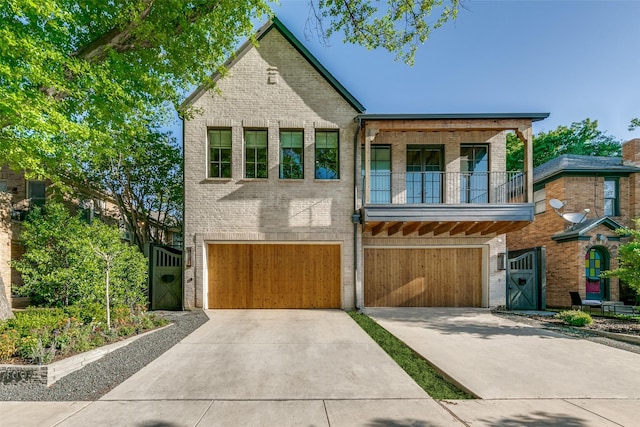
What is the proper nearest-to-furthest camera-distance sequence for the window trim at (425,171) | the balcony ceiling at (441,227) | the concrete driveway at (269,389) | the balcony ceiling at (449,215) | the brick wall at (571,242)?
the concrete driveway at (269,389), the balcony ceiling at (449,215), the balcony ceiling at (441,227), the window trim at (425,171), the brick wall at (571,242)

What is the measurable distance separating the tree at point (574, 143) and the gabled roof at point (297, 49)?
64.0ft

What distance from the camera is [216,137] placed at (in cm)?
1051

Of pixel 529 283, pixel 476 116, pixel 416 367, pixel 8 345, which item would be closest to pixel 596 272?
pixel 529 283

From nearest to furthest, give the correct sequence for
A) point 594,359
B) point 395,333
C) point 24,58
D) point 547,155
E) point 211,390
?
point 211,390, point 594,359, point 24,58, point 395,333, point 547,155

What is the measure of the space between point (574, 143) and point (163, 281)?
101 ft

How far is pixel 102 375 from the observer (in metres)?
4.70

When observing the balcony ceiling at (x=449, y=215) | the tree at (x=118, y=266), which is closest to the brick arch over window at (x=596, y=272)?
the balcony ceiling at (x=449, y=215)

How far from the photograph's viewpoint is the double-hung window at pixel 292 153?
1048cm

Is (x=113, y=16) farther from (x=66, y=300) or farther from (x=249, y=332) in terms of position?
(x=249, y=332)

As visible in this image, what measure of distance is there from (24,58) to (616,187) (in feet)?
66.0

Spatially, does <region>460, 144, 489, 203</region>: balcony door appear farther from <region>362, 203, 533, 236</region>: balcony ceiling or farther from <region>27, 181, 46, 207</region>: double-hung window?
<region>27, 181, 46, 207</region>: double-hung window

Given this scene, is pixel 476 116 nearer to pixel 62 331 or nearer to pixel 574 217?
pixel 574 217

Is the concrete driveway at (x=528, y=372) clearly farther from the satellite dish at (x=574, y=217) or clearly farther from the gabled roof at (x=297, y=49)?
the gabled roof at (x=297, y=49)

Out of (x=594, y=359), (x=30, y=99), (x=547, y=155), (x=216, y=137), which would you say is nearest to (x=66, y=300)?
(x=30, y=99)
